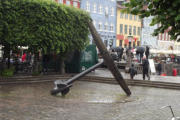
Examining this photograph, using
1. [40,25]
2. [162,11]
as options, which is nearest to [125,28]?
[40,25]

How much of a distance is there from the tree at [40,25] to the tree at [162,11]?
16.5 metres

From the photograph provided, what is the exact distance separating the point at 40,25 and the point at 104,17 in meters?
42.3

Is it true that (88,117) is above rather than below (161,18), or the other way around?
below

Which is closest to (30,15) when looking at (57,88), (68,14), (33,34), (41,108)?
(33,34)

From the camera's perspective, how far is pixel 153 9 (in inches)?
312

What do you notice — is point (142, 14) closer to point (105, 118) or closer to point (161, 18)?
point (161, 18)

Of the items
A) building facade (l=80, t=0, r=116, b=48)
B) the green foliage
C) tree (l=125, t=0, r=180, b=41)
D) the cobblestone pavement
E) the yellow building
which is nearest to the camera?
tree (l=125, t=0, r=180, b=41)

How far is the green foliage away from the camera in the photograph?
23.7m

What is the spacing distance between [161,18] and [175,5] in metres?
0.48

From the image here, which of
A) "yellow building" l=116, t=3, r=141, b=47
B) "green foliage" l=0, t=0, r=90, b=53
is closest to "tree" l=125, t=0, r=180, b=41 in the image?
"green foliage" l=0, t=0, r=90, b=53

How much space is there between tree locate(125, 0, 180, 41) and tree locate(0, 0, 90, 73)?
1646cm

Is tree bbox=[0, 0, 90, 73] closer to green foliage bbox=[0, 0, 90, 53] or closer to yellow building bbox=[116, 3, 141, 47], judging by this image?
green foliage bbox=[0, 0, 90, 53]

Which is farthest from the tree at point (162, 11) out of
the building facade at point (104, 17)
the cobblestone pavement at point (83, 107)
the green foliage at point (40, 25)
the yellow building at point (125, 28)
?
the yellow building at point (125, 28)

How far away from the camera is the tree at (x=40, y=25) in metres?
23.7
